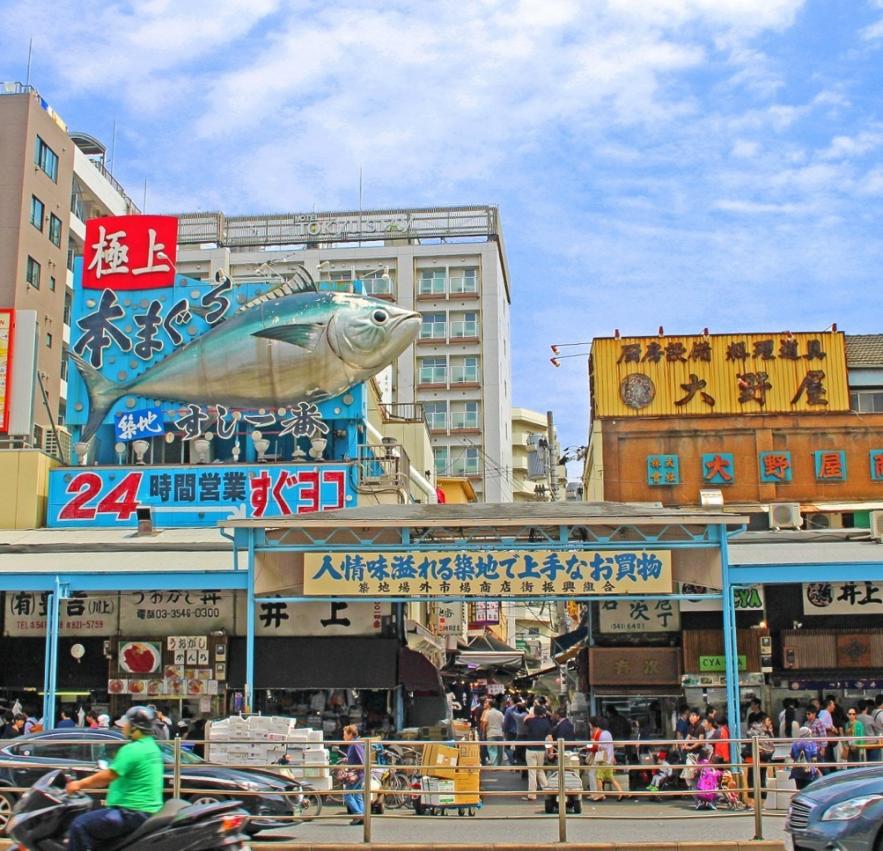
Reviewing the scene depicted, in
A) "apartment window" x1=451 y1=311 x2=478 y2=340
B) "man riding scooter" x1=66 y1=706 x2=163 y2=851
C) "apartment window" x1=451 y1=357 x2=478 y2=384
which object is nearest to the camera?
"man riding scooter" x1=66 y1=706 x2=163 y2=851

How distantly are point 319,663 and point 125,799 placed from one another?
15.9 m

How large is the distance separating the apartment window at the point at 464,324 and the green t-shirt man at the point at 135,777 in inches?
2521

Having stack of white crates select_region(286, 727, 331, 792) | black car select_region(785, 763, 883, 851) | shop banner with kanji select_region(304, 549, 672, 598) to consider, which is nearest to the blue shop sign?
shop banner with kanji select_region(304, 549, 672, 598)

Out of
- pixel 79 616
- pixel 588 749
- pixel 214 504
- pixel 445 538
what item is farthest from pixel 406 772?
pixel 214 504

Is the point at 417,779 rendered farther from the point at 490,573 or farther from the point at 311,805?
the point at 490,573

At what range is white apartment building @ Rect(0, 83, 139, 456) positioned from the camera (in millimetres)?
49500

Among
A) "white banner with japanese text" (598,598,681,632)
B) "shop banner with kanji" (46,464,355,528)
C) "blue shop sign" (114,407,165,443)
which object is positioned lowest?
"white banner with japanese text" (598,598,681,632)

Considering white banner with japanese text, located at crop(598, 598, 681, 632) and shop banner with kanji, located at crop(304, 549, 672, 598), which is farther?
white banner with japanese text, located at crop(598, 598, 681, 632)

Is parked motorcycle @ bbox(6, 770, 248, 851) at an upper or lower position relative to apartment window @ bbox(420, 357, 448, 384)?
lower

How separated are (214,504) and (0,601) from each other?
5551 mm

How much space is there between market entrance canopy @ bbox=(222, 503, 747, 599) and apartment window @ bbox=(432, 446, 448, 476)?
50.0m

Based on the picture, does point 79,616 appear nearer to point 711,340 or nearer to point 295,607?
point 295,607

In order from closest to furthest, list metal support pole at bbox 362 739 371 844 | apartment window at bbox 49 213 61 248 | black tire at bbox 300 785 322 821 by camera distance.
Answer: metal support pole at bbox 362 739 371 844 < black tire at bbox 300 785 322 821 < apartment window at bbox 49 213 61 248

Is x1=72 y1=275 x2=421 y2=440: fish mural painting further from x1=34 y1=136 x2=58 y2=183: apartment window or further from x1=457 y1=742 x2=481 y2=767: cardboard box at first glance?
x1=34 y1=136 x2=58 y2=183: apartment window
